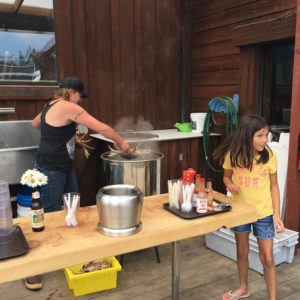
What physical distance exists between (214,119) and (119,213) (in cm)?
349

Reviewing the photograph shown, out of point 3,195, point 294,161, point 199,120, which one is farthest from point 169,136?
point 3,195

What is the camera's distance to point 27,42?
14.6 feet

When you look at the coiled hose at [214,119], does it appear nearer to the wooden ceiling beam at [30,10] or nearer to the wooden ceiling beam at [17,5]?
the wooden ceiling beam at [30,10]

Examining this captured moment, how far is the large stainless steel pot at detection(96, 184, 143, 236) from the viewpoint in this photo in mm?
1776

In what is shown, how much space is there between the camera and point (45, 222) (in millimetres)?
2029

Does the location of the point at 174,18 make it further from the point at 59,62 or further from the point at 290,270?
the point at 290,270

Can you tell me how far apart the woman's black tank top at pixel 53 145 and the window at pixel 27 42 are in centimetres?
157

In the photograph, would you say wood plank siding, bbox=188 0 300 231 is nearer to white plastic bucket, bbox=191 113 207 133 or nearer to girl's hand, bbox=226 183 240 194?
white plastic bucket, bbox=191 113 207 133

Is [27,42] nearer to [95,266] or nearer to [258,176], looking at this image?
[95,266]

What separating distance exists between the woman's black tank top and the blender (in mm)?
1274

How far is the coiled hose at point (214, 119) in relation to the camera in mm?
4488

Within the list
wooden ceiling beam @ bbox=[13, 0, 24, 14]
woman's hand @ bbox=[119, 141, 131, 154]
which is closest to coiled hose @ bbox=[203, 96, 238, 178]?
woman's hand @ bbox=[119, 141, 131, 154]

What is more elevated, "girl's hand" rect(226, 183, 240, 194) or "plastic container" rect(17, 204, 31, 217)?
"girl's hand" rect(226, 183, 240, 194)

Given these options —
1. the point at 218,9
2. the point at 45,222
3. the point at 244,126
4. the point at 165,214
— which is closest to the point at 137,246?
the point at 165,214
